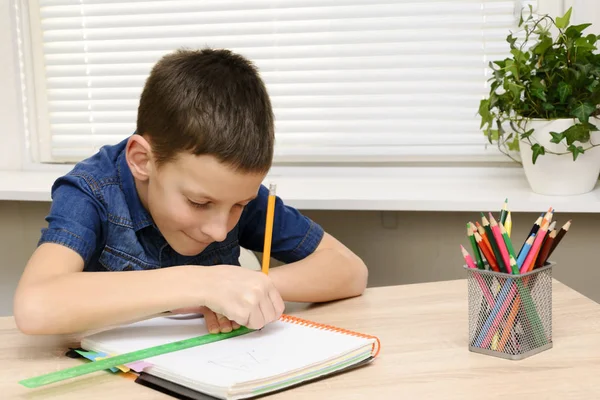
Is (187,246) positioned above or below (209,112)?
below

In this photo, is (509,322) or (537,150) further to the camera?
(537,150)

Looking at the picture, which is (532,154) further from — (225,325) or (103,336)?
(103,336)

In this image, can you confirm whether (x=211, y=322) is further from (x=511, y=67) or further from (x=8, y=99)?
(x=8, y=99)

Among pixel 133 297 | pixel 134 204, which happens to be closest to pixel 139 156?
pixel 134 204

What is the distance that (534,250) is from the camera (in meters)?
1.05

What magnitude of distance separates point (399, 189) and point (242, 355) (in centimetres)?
105

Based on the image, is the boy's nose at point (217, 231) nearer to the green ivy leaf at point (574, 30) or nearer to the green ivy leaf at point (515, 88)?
the green ivy leaf at point (515, 88)

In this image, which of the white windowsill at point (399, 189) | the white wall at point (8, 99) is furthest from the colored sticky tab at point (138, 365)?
the white wall at point (8, 99)

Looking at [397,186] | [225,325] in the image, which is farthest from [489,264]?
[397,186]

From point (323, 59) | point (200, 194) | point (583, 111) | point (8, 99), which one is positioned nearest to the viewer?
point (200, 194)

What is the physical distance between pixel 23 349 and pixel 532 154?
3.87ft

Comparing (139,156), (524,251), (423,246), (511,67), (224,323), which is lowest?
(423,246)

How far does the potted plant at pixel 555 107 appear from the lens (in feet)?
5.68

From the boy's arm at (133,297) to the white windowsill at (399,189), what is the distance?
766 mm
